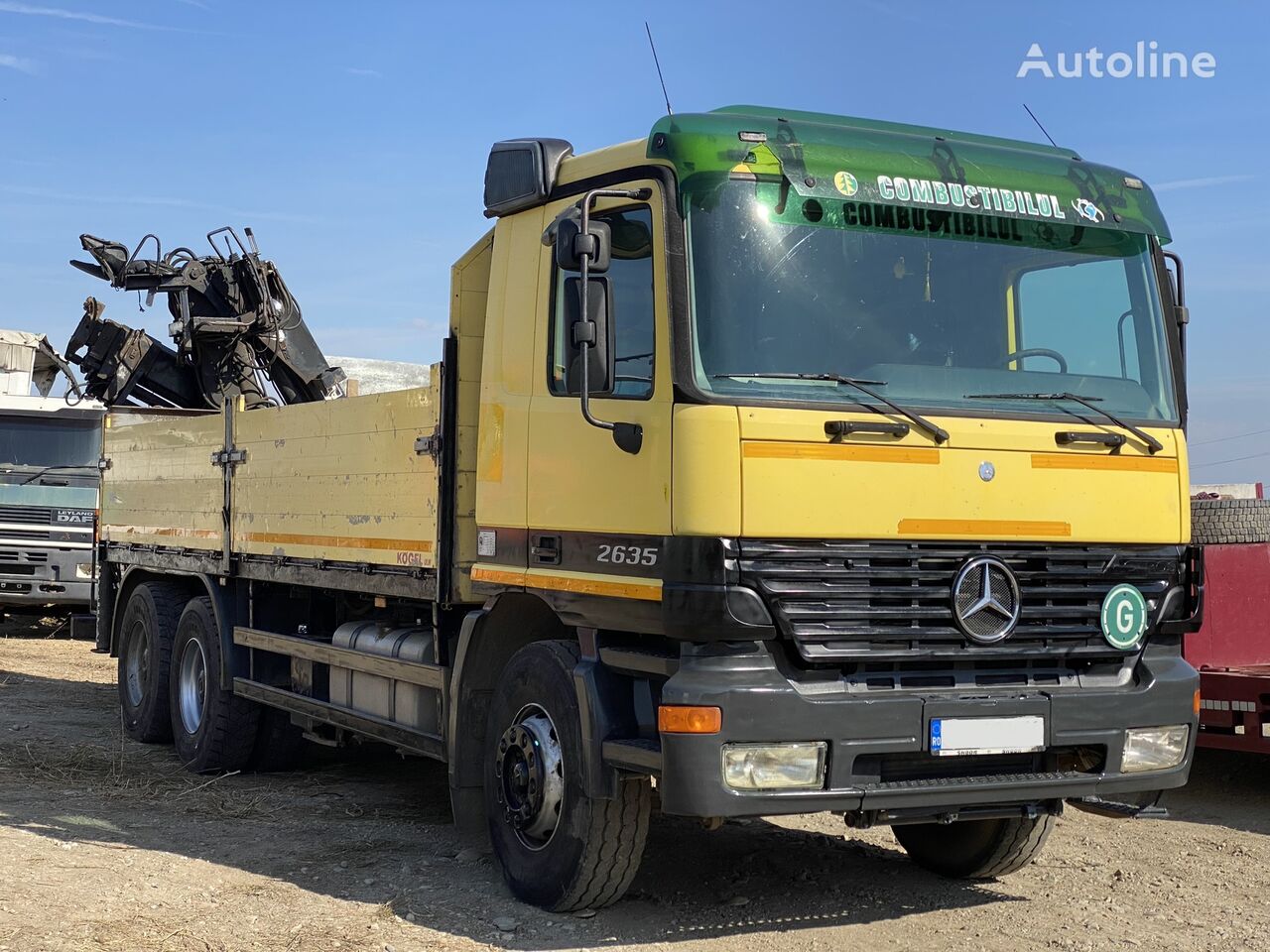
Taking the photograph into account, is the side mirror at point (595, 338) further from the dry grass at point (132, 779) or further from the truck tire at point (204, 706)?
the truck tire at point (204, 706)

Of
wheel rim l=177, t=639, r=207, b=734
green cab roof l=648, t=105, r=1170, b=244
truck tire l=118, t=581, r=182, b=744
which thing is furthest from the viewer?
truck tire l=118, t=581, r=182, b=744

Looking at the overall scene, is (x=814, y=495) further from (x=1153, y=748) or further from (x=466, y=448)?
(x=466, y=448)

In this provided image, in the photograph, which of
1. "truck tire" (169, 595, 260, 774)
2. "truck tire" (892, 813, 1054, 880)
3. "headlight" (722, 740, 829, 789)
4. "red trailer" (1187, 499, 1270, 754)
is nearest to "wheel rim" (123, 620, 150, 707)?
"truck tire" (169, 595, 260, 774)

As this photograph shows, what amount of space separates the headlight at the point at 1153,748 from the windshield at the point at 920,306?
119 centimetres

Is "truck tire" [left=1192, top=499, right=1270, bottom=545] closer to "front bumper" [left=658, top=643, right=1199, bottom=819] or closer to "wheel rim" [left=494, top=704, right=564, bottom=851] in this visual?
"front bumper" [left=658, top=643, right=1199, bottom=819]

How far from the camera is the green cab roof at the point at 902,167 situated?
5.33m

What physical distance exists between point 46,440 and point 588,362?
13271 millimetres

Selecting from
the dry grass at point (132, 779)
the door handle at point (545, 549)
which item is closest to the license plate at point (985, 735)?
the door handle at point (545, 549)

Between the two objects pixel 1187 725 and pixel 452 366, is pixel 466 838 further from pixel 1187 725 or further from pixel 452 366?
pixel 1187 725

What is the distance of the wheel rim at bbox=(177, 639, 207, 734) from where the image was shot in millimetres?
9656

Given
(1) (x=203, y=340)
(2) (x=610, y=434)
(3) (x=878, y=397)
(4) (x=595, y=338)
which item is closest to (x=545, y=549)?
(2) (x=610, y=434)

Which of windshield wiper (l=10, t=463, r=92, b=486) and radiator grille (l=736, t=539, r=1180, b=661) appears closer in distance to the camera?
radiator grille (l=736, t=539, r=1180, b=661)

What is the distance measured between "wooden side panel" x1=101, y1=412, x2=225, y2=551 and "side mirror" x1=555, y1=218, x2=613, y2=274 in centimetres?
469

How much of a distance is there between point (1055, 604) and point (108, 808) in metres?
5.17
